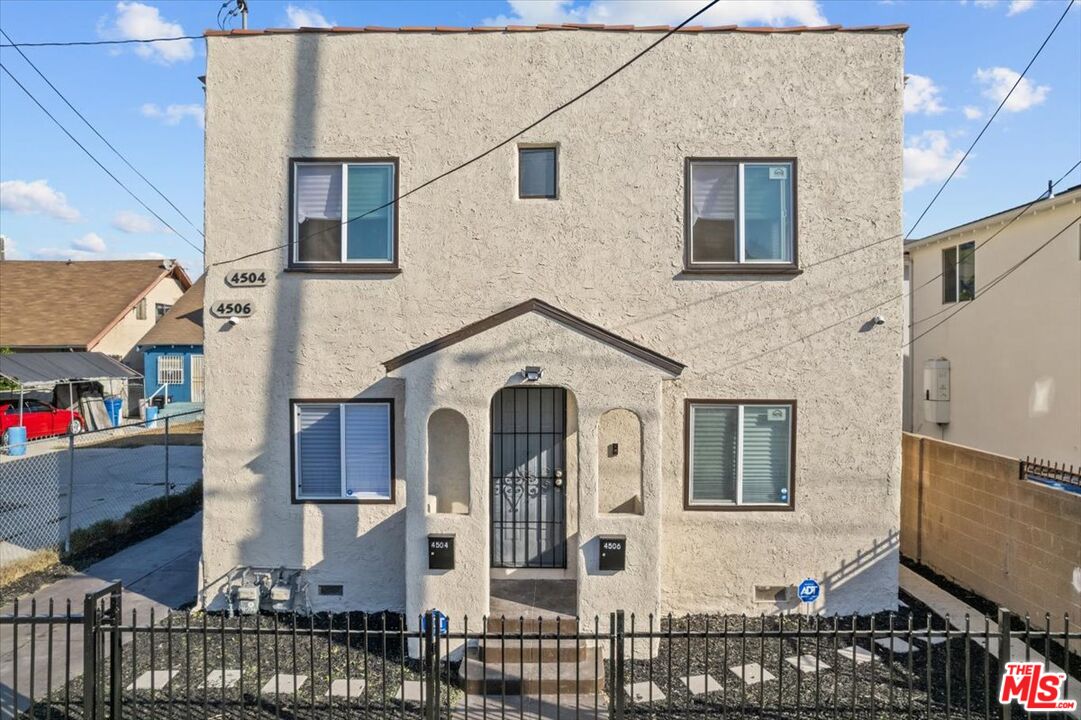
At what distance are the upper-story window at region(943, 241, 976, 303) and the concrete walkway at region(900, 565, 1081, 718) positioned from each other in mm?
9007

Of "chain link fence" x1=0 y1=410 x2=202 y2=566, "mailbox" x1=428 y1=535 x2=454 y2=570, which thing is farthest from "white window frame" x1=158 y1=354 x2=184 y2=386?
A: "mailbox" x1=428 y1=535 x2=454 y2=570

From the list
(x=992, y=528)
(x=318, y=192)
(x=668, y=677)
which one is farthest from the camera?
(x=992, y=528)

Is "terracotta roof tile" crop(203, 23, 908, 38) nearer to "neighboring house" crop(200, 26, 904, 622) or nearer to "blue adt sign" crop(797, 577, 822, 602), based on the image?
"neighboring house" crop(200, 26, 904, 622)

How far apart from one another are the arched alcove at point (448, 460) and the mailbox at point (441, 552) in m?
1.00

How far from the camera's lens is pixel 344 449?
802 cm

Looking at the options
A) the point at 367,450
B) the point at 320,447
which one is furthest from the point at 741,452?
the point at 320,447

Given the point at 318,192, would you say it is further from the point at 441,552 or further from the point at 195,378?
the point at 195,378

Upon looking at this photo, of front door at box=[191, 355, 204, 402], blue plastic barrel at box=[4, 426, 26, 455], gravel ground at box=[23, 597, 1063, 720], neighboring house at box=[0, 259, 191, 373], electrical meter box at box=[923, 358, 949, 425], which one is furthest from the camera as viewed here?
front door at box=[191, 355, 204, 402]

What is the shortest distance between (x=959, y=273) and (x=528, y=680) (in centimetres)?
1495

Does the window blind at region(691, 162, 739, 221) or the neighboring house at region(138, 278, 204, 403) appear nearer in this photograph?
the window blind at region(691, 162, 739, 221)

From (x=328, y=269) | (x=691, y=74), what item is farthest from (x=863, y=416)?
(x=328, y=269)

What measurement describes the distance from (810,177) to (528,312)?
12.0 ft

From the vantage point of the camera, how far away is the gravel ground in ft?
18.3

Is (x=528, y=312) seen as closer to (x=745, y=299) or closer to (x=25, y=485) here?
(x=745, y=299)
